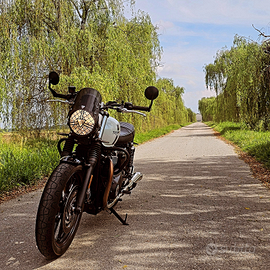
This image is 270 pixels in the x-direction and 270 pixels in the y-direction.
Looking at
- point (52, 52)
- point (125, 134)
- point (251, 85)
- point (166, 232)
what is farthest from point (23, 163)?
point (251, 85)

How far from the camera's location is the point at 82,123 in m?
2.63

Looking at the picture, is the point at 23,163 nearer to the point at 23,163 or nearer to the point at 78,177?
the point at 23,163

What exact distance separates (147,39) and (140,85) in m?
3.66

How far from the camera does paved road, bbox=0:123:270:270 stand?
2.52m

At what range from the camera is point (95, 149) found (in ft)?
9.31

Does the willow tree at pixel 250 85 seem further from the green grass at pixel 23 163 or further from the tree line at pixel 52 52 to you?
the green grass at pixel 23 163

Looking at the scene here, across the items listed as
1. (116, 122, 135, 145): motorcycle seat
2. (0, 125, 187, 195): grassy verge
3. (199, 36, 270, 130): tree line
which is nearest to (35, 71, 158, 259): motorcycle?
(116, 122, 135, 145): motorcycle seat

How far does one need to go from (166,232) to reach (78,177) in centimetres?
117

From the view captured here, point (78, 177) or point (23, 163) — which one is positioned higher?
point (78, 177)

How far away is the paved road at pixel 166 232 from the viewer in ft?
8.27

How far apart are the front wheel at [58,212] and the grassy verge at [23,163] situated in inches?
108

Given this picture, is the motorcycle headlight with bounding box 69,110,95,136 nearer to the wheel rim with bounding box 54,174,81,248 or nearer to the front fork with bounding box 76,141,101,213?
the front fork with bounding box 76,141,101,213

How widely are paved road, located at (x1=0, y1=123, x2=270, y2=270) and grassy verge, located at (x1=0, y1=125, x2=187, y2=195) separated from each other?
2.12 feet

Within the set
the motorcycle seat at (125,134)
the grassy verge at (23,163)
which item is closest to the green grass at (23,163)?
the grassy verge at (23,163)
